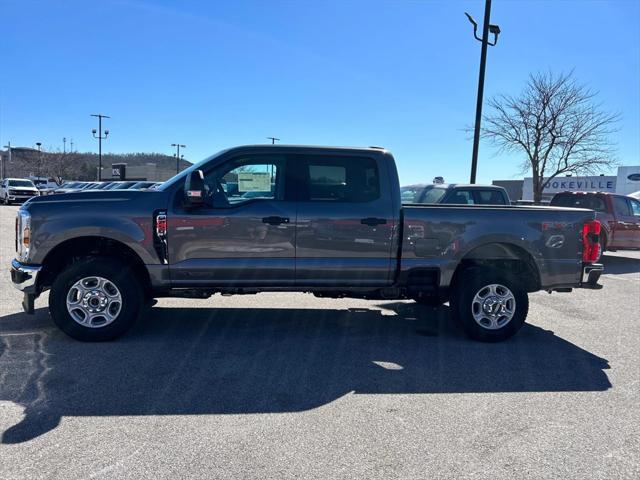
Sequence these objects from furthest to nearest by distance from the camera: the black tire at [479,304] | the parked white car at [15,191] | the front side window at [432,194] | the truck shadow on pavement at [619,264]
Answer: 1. the parked white car at [15,191]
2. the truck shadow on pavement at [619,264]
3. the front side window at [432,194]
4. the black tire at [479,304]

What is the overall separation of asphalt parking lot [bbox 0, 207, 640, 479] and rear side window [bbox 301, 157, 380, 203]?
158cm

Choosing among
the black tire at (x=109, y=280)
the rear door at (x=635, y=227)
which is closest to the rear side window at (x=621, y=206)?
the rear door at (x=635, y=227)

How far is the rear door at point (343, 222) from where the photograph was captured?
526 cm

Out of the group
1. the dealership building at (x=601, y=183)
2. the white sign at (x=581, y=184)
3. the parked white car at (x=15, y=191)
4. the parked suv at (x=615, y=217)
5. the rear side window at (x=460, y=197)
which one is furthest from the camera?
the parked white car at (x=15, y=191)

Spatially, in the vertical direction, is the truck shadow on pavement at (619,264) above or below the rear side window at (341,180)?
below

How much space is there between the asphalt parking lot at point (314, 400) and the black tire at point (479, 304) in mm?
164

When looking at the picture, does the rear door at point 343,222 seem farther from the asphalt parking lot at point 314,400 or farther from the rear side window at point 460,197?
the rear side window at point 460,197

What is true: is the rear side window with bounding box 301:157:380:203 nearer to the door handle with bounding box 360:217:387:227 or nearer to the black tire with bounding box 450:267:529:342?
the door handle with bounding box 360:217:387:227

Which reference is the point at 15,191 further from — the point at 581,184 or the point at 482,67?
the point at 581,184

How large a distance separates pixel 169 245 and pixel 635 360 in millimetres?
4919

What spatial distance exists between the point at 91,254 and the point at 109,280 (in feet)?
1.46

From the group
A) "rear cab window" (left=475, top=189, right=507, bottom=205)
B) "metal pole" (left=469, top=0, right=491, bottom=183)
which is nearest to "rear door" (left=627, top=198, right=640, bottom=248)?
"metal pole" (left=469, top=0, right=491, bottom=183)

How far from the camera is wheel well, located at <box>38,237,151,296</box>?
5172 millimetres

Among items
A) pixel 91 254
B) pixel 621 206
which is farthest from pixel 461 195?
pixel 91 254
